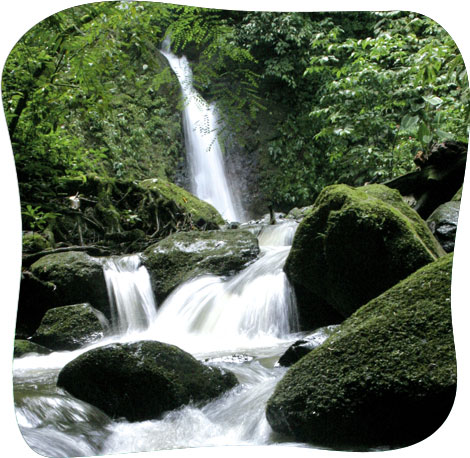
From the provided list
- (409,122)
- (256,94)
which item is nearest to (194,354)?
→ (256,94)

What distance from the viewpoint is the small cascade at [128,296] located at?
144 inches

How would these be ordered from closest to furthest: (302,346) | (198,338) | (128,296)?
(302,346) < (198,338) < (128,296)

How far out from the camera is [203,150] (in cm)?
379

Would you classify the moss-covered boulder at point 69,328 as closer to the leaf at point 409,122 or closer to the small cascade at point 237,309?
the small cascade at point 237,309

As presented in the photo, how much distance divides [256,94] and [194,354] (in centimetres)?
174

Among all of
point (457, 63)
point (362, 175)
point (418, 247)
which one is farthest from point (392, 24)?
point (418, 247)

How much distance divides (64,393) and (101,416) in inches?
10.3

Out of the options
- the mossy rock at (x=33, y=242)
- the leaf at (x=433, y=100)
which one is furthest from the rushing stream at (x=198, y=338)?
the leaf at (x=433, y=100)

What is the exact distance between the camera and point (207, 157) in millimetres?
3791

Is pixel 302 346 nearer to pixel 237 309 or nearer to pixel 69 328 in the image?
pixel 237 309

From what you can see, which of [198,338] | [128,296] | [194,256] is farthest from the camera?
[194,256]

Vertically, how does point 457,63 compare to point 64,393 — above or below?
above

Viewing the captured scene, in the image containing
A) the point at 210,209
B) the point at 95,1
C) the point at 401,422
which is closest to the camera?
the point at 401,422

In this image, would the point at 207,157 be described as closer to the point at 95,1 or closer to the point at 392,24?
the point at 95,1
